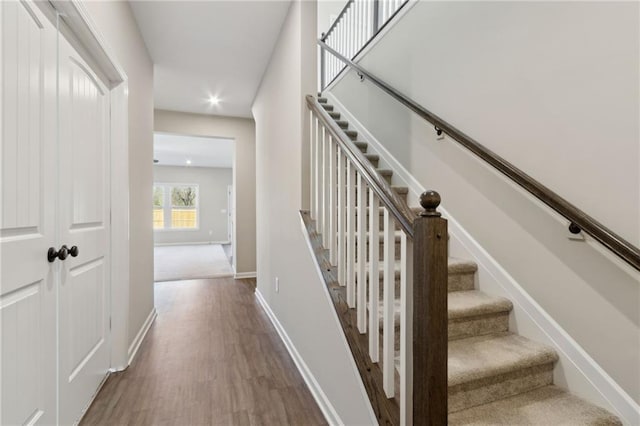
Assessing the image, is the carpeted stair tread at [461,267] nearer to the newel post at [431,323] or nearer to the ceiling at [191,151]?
the newel post at [431,323]

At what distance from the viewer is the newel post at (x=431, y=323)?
34.3 inches

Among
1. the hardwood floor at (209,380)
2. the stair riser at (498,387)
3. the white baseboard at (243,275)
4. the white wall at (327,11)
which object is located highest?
the white wall at (327,11)

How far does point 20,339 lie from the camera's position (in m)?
1.11

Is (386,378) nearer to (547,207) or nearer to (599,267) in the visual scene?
(599,267)

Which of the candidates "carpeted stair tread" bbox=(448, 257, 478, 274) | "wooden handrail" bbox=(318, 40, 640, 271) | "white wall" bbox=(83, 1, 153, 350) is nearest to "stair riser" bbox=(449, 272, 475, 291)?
"carpeted stair tread" bbox=(448, 257, 478, 274)

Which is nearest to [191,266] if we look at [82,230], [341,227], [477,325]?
[82,230]

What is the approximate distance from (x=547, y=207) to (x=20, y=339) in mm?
2357

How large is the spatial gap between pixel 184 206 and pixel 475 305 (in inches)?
391

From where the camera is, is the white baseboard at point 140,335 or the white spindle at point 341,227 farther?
the white baseboard at point 140,335

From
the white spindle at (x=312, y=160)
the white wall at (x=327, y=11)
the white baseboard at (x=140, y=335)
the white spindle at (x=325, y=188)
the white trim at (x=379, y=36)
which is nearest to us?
the white spindle at (x=325, y=188)

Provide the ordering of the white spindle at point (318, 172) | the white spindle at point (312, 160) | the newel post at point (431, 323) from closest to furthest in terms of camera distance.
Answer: the newel post at point (431, 323) → the white spindle at point (318, 172) → the white spindle at point (312, 160)

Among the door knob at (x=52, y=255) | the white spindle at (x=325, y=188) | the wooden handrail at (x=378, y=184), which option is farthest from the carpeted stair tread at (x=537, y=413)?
the door knob at (x=52, y=255)

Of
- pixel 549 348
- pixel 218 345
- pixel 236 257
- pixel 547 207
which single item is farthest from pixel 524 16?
pixel 236 257

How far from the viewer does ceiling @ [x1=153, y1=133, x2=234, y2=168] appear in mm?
6143
